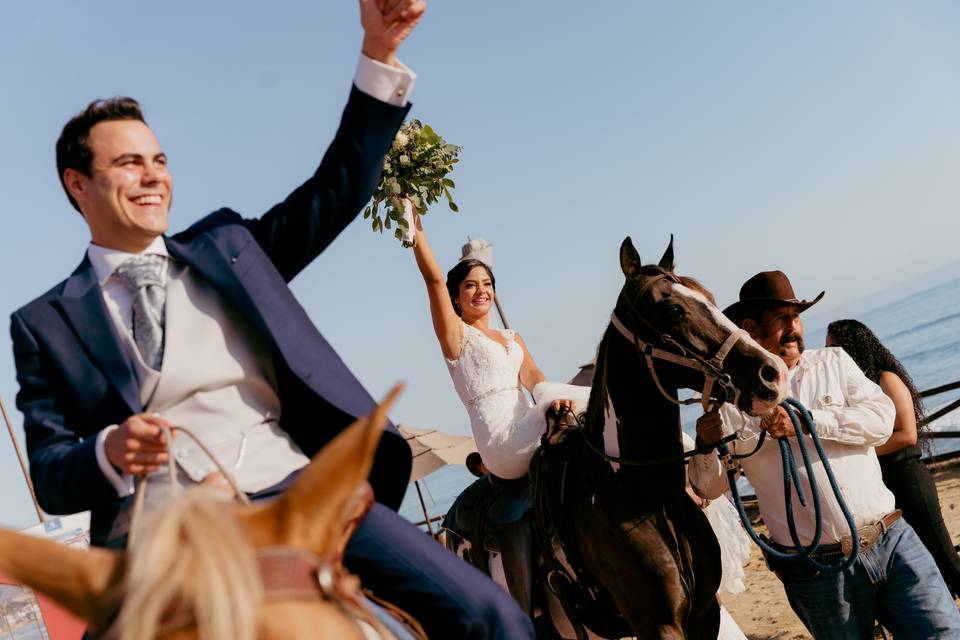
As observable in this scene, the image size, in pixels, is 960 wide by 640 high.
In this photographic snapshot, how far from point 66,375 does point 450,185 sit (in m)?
3.84

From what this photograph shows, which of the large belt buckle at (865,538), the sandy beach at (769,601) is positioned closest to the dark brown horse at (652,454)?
the large belt buckle at (865,538)

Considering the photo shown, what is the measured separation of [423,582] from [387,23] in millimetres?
1636

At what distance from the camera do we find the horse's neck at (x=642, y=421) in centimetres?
501

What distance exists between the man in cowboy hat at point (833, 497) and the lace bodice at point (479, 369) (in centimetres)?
172

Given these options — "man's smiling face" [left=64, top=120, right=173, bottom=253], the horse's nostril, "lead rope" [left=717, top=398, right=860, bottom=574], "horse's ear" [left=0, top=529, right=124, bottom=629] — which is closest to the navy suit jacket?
"man's smiling face" [left=64, top=120, right=173, bottom=253]

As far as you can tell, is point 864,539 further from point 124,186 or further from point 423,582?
point 124,186

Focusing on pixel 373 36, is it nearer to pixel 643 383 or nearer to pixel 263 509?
pixel 263 509

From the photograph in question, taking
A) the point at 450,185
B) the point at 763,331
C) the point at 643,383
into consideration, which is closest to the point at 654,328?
the point at 643,383

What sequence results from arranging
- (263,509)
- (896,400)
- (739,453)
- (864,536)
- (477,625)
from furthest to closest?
(896,400) → (739,453) → (864,536) → (477,625) → (263,509)

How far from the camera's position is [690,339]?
4.74 metres

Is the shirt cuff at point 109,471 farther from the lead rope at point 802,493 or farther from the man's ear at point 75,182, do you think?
the lead rope at point 802,493

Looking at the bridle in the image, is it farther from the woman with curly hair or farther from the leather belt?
the woman with curly hair

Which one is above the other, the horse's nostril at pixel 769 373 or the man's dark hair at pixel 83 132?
the man's dark hair at pixel 83 132

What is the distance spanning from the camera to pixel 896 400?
6.17 meters
